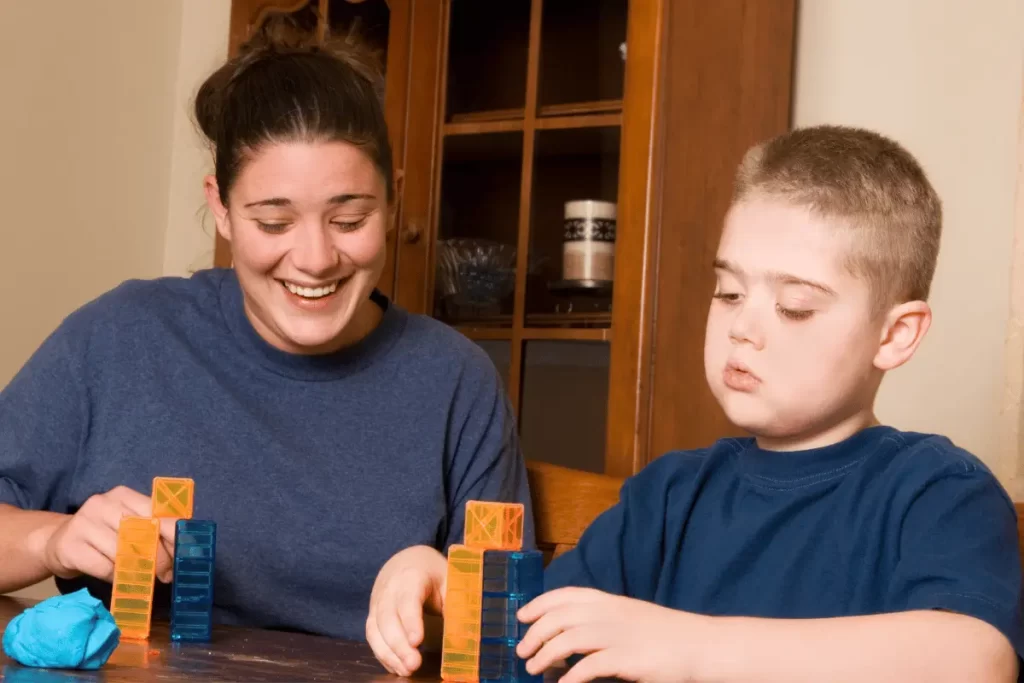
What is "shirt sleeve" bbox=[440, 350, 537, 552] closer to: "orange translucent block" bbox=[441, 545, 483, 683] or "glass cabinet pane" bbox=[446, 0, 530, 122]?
"orange translucent block" bbox=[441, 545, 483, 683]

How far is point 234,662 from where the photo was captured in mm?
998

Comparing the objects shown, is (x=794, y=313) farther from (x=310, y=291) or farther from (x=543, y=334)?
(x=543, y=334)

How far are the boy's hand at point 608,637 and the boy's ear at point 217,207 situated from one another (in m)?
0.82

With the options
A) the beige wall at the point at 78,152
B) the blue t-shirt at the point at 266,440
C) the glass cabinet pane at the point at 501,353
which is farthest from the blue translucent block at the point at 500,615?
the beige wall at the point at 78,152

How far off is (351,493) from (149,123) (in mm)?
2020

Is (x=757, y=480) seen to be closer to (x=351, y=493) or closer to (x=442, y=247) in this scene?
(x=351, y=493)

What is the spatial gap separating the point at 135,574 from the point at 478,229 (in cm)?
118

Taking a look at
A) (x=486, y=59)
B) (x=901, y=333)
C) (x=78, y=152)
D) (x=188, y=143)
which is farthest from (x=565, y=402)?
(x=188, y=143)

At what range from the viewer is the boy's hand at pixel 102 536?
119cm

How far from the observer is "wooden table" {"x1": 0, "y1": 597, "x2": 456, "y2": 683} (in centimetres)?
90

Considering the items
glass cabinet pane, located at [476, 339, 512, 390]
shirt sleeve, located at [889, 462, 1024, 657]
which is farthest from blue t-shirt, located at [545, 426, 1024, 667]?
glass cabinet pane, located at [476, 339, 512, 390]

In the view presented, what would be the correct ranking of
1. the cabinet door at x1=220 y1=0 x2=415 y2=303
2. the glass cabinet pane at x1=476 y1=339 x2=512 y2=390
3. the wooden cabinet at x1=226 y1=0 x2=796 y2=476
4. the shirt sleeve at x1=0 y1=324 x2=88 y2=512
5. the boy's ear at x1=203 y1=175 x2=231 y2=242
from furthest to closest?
the cabinet door at x1=220 y1=0 x2=415 y2=303 < the glass cabinet pane at x1=476 y1=339 x2=512 y2=390 < the wooden cabinet at x1=226 y1=0 x2=796 y2=476 < the boy's ear at x1=203 y1=175 x2=231 y2=242 < the shirt sleeve at x1=0 y1=324 x2=88 y2=512

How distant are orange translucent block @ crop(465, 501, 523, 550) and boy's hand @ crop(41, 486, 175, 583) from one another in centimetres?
36

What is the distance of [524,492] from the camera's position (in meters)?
1.62
